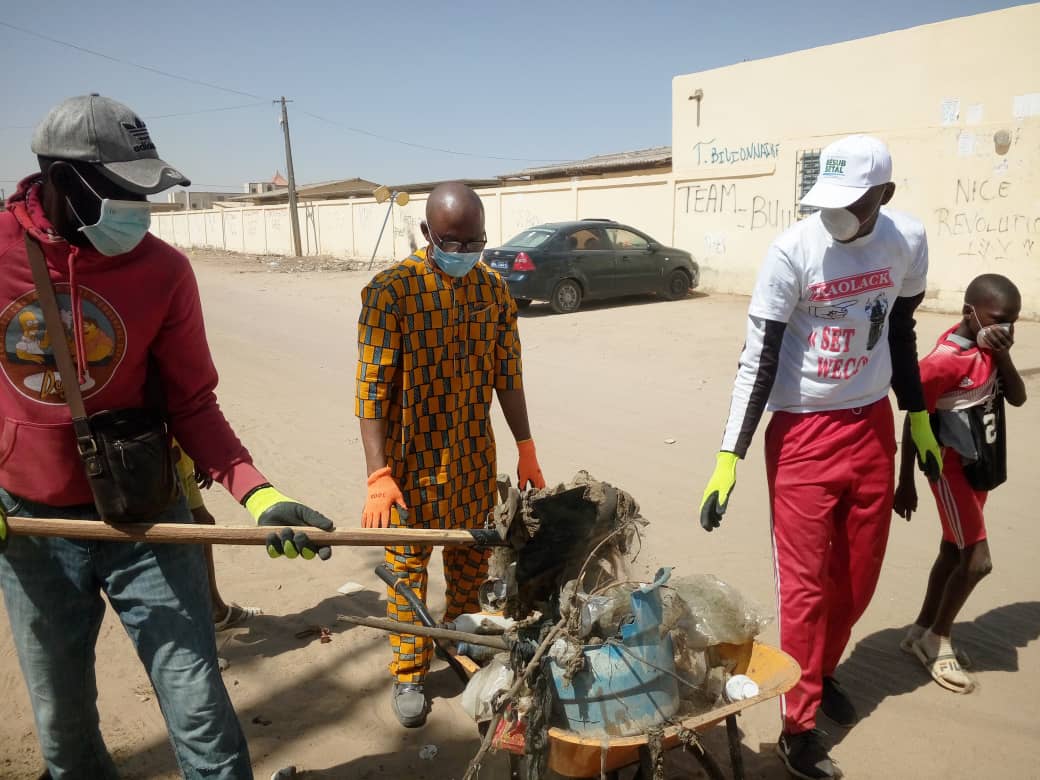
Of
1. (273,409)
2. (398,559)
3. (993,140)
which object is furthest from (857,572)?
(993,140)

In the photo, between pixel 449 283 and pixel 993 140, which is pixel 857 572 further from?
pixel 993 140

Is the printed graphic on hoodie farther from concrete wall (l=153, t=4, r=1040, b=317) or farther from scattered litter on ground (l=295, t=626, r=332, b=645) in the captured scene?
concrete wall (l=153, t=4, r=1040, b=317)

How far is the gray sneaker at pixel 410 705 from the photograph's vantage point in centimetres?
321

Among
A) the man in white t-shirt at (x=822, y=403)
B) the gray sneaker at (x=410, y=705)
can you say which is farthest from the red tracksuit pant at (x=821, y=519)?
the gray sneaker at (x=410, y=705)

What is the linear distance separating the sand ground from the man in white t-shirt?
51cm

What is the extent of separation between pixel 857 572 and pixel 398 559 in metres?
1.74

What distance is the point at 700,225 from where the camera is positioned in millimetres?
16172

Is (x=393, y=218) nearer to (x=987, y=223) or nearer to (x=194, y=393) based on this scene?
(x=987, y=223)

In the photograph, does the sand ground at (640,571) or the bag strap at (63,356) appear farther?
the sand ground at (640,571)

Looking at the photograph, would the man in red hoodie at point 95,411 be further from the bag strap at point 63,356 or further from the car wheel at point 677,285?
the car wheel at point 677,285

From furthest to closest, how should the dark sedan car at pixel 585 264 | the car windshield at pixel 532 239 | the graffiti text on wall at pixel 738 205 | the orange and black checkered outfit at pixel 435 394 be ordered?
1. the graffiti text on wall at pixel 738 205
2. the car windshield at pixel 532 239
3. the dark sedan car at pixel 585 264
4. the orange and black checkered outfit at pixel 435 394

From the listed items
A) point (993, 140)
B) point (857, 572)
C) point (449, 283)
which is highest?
point (993, 140)

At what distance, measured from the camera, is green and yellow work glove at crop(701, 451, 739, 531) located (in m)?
2.86

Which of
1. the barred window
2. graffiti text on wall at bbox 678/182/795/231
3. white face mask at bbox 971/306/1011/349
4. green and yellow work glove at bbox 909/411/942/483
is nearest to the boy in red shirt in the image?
white face mask at bbox 971/306/1011/349
